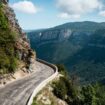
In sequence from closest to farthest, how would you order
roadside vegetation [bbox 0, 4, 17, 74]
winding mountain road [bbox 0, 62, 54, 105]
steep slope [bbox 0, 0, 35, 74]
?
winding mountain road [bbox 0, 62, 54, 105] → roadside vegetation [bbox 0, 4, 17, 74] → steep slope [bbox 0, 0, 35, 74]

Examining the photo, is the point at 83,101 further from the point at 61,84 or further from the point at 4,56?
the point at 4,56

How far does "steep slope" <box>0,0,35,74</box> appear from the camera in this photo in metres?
77.3

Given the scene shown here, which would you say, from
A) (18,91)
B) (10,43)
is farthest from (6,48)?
(18,91)

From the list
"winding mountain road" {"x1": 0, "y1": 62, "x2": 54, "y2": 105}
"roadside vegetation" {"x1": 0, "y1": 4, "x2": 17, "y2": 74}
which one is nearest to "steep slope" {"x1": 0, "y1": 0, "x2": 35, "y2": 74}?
"roadside vegetation" {"x1": 0, "y1": 4, "x2": 17, "y2": 74}

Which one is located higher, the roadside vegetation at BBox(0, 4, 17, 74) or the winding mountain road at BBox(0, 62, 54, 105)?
the roadside vegetation at BBox(0, 4, 17, 74)

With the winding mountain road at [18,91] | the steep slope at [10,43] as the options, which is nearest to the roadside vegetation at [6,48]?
the steep slope at [10,43]

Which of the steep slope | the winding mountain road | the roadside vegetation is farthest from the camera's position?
the steep slope

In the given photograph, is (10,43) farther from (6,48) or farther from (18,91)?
(18,91)

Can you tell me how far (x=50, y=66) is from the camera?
11362cm

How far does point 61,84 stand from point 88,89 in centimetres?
1858

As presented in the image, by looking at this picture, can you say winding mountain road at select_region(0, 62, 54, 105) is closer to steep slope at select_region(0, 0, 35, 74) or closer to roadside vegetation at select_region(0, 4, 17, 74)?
roadside vegetation at select_region(0, 4, 17, 74)

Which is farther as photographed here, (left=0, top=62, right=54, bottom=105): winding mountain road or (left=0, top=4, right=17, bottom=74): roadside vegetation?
(left=0, top=4, right=17, bottom=74): roadside vegetation

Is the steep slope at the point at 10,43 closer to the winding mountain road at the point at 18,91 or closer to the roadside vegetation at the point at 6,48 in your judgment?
the roadside vegetation at the point at 6,48

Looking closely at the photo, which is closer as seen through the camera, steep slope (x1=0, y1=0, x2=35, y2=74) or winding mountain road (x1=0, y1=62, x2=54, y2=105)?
winding mountain road (x1=0, y1=62, x2=54, y2=105)
